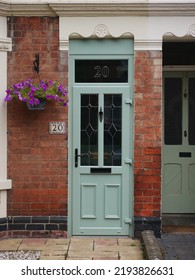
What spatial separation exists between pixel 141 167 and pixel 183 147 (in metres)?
1.65

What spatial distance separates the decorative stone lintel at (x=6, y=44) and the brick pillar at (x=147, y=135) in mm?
1923

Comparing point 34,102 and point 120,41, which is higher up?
point 120,41

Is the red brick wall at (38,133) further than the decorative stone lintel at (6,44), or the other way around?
the red brick wall at (38,133)

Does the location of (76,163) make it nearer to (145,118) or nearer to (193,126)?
(145,118)

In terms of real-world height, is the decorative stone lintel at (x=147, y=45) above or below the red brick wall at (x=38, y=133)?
above

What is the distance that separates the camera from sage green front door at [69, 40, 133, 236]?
27.5 feet

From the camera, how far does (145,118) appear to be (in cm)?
830

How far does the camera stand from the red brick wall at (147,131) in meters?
8.29

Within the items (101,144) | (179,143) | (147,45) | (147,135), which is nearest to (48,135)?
(101,144)

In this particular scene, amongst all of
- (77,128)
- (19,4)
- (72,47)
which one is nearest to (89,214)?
(77,128)

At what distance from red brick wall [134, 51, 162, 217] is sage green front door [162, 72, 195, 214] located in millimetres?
1453

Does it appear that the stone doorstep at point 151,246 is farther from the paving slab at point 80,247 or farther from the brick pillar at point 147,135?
the brick pillar at point 147,135

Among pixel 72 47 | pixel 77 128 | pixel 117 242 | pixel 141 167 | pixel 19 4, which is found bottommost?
pixel 117 242

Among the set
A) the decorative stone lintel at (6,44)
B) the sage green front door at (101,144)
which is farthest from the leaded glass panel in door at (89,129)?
the decorative stone lintel at (6,44)
